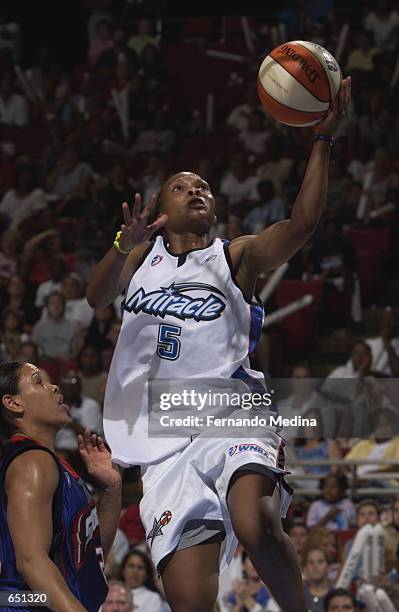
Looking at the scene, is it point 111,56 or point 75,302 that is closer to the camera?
point 75,302

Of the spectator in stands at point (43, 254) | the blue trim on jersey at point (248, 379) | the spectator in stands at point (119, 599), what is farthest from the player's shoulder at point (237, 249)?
the spectator in stands at point (43, 254)

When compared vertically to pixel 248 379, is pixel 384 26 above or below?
above

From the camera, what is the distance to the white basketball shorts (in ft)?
15.8

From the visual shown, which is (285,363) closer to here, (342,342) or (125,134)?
(342,342)

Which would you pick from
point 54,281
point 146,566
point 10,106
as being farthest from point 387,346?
point 10,106

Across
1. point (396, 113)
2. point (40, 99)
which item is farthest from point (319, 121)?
point (40, 99)

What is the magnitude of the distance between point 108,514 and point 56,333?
631 cm

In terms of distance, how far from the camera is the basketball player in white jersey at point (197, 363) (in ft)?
15.5

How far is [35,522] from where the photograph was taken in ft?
13.4

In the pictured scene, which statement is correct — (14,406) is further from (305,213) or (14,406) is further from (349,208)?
(349,208)

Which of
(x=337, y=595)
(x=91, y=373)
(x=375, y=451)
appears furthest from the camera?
(x=91, y=373)

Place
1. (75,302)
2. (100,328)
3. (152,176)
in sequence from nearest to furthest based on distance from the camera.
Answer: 1. (100,328)
2. (75,302)
3. (152,176)

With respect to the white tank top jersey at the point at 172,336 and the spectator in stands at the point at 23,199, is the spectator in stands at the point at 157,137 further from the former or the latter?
the white tank top jersey at the point at 172,336

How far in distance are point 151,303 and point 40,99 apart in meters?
11.2
